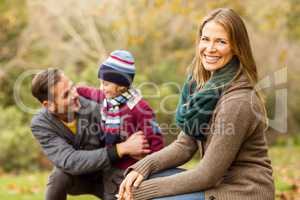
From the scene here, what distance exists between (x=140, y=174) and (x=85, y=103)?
3.92 ft

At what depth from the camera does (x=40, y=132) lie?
12.1 ft

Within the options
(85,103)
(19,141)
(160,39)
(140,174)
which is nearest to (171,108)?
(19,141)

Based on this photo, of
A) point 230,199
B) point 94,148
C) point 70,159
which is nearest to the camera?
point 230,199

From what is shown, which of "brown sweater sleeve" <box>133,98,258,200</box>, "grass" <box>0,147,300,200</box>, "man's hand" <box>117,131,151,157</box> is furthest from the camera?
"grass" <box>0,147,300,200</box>

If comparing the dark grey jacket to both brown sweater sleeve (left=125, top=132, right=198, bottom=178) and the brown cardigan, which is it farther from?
the brown cardigan

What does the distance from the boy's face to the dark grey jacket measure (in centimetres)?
22

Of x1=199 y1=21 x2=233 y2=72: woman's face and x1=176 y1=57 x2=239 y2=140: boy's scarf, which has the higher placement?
x1=199 y1=21 x2=233 y2=72: woman's face

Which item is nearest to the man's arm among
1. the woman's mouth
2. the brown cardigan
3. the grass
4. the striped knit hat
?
the striped knit hat

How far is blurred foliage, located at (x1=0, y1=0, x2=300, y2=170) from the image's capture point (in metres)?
11.8

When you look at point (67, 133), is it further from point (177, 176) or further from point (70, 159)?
point (177, 176)

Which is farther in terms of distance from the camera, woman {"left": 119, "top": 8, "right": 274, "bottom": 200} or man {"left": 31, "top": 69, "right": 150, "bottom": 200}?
man {"left": 31, "top": 69, "right": 150, "bottom": 200}

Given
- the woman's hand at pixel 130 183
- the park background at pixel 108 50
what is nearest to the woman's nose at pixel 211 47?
the woman's hand at pixel 130 183

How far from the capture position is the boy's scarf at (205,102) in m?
2.70

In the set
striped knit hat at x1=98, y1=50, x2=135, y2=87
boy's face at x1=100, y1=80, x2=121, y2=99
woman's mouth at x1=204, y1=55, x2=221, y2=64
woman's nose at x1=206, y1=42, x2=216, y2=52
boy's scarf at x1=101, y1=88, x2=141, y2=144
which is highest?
woman's nose at x1=206, y1=42, x2=216, y2=52
